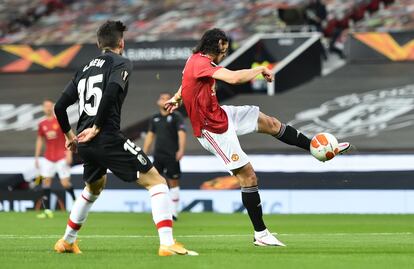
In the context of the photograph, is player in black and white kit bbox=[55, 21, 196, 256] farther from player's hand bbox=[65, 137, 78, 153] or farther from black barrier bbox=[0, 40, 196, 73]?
black barrier bbox=[0, 40, 196, 73]

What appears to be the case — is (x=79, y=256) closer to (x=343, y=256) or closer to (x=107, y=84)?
(x=107, y=84)

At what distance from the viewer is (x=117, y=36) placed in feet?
31.2

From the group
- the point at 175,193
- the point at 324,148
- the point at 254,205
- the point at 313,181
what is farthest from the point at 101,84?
the point at 313,181

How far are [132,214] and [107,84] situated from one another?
10.1 meters

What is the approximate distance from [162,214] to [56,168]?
10.5m

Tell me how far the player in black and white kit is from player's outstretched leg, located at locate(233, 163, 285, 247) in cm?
148

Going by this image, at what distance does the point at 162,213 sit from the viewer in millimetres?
9344

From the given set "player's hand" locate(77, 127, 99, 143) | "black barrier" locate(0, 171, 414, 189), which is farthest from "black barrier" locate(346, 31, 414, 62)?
"player's hand" locate(77, 127, 99, 143)

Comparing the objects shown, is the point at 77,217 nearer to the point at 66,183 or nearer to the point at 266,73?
the point at 266,73

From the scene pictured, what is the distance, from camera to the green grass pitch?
342 inches

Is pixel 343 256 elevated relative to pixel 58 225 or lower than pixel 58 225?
elevated

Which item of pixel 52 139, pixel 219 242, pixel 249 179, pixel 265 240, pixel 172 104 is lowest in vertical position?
pixel 52 139

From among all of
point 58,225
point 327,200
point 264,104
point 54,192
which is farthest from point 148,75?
point 58,225

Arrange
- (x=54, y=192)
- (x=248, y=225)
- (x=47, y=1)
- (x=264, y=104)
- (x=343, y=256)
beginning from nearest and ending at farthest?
1. (x=343, y=256)
2. (x=248, y=225)
3. (x=54, y=192)
4. (x=264, y=104)
5. (x=47, y=1)
